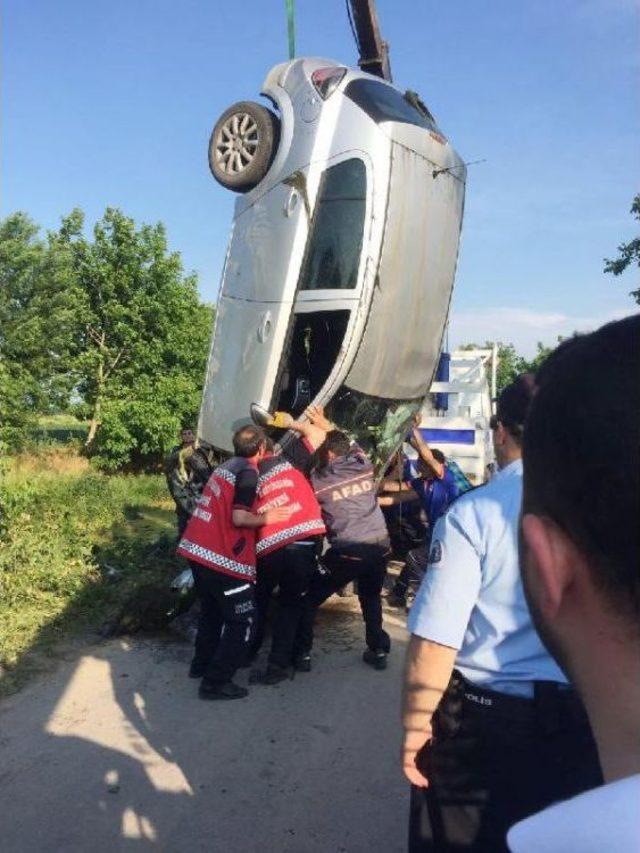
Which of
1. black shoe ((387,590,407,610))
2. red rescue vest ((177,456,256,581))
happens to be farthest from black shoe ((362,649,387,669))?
black shoe ((387,590,407,610))

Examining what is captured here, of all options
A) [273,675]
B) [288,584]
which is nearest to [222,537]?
[288,584]

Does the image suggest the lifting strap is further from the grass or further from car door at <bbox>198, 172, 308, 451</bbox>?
the grass

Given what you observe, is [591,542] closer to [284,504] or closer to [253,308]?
[284,504]

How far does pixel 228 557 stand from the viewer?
453 cm

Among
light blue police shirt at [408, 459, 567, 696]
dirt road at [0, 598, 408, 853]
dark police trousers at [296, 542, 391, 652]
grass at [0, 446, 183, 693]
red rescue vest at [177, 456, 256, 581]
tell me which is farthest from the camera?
grass at [0, 446, 183, 693]

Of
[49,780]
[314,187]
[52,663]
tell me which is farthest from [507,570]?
[314,187]

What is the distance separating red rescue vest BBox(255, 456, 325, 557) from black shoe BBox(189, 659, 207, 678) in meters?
0.84

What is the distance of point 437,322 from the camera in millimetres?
6469

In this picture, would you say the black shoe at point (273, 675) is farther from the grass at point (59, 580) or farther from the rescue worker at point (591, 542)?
the rescue worker at point (591, 542)

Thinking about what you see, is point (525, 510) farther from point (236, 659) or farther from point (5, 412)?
point (5, 412)

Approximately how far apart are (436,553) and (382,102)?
16.1 ft

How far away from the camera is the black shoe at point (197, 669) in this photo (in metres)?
4.85

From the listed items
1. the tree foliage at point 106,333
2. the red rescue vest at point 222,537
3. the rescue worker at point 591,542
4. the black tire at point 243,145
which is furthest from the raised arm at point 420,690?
the tree foliage at point 106,333

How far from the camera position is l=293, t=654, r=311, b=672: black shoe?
5.03 metres
